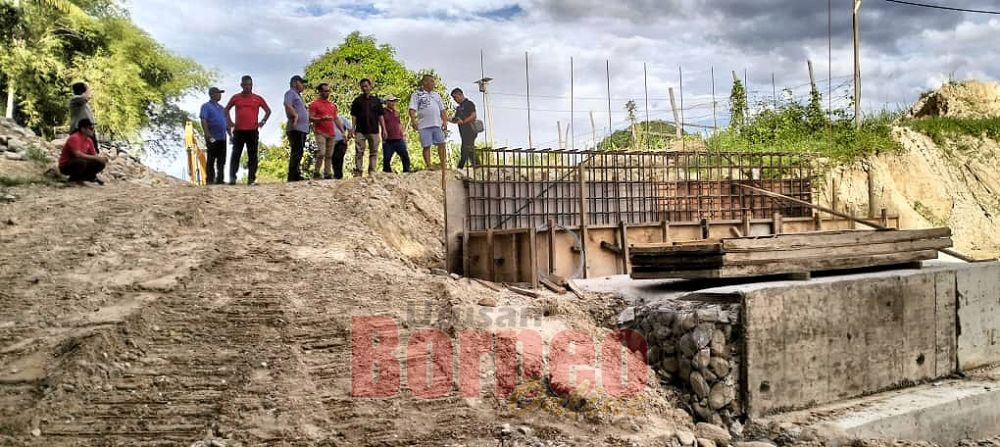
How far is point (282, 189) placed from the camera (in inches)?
470

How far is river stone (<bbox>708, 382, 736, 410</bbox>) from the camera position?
7281mm

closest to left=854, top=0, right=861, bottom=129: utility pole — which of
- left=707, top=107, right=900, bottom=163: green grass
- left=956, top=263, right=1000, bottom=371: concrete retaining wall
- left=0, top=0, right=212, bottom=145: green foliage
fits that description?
left=707, top=107, right=900, bottom=163: green grass

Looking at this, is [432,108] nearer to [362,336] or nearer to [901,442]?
[362,336]

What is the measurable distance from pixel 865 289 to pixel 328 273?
6.12 meters

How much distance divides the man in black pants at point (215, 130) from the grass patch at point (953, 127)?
700 inches

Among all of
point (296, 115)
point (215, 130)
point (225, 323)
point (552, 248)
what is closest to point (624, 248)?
point (552, 248)

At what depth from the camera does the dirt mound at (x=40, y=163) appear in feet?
43.6

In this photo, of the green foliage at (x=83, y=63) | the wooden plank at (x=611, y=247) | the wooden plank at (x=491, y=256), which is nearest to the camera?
the wooden plank at (x=491, y=256)

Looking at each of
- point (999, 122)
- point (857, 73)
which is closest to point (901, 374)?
point (857, 73)

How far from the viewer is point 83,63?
22.9 m

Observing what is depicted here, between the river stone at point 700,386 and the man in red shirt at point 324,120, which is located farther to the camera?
the man in red shirt at point 324,120

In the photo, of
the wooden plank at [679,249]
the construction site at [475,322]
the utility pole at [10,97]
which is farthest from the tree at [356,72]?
the wooden plank at [679,249]

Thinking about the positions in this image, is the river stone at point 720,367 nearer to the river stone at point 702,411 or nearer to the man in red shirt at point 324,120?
the river stone at point 702,411

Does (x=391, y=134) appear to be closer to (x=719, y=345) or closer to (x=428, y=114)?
(x=428, y=114)
